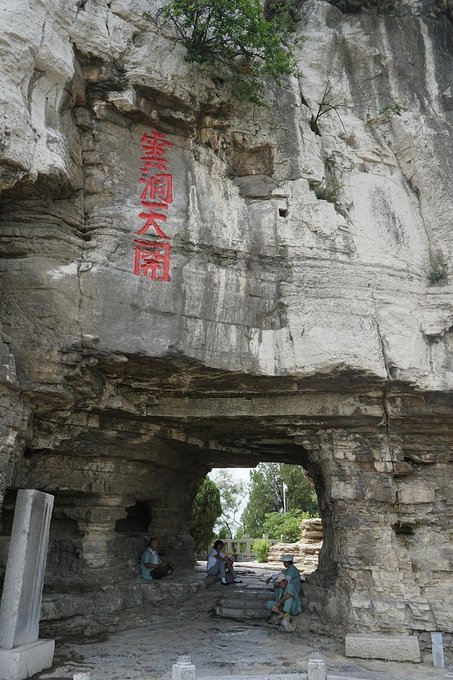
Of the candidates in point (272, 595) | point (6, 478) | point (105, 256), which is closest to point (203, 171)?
point (105, 256)

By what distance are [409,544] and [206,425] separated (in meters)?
3.92

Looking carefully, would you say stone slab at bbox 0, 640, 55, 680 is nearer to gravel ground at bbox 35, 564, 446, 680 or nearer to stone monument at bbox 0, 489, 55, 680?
stone monument at bbox 0, 489, 55, 680

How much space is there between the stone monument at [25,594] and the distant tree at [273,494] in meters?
22.2

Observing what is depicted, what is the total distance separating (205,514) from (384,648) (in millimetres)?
9950

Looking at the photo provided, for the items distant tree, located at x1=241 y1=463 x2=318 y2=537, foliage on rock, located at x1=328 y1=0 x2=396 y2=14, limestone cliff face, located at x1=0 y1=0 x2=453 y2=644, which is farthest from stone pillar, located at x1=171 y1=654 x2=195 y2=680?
distant tree, located at x1=241 y1=463 x2=318 y2=537

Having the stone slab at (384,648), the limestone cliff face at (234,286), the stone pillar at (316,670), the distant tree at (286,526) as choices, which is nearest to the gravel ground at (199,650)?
the stone slab at (384,648)

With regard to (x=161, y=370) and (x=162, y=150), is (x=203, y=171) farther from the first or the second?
(x=161, y=370)

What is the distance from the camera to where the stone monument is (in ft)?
20.1

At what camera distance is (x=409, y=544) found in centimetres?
849

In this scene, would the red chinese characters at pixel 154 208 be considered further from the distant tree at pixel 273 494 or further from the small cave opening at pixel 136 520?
the distant tree at pixel 273 494

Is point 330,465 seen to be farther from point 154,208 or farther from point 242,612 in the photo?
point 154,208

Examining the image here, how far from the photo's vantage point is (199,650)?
780cm

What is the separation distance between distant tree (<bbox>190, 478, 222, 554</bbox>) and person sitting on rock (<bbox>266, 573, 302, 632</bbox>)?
749 cm

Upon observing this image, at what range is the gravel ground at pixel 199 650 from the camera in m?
6.75
